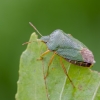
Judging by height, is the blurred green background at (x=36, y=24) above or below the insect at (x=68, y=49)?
above

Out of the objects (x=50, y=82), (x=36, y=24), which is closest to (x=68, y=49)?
(x=50, y=82)

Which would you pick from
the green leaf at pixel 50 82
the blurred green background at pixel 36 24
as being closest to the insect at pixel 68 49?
the green leaf at pixel 50 82

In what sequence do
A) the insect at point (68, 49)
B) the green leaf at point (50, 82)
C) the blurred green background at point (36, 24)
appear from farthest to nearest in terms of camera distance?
the blurred green background at point (36, 24)
the insect at point (68, 49)
the green leaf at point (50, 82)

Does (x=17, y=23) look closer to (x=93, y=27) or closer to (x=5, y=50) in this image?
(x=5, y=50)

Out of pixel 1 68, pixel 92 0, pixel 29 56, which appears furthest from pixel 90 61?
pixel 92 0

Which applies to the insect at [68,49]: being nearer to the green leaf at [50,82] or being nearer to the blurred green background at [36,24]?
the green leaf at [50,82]
